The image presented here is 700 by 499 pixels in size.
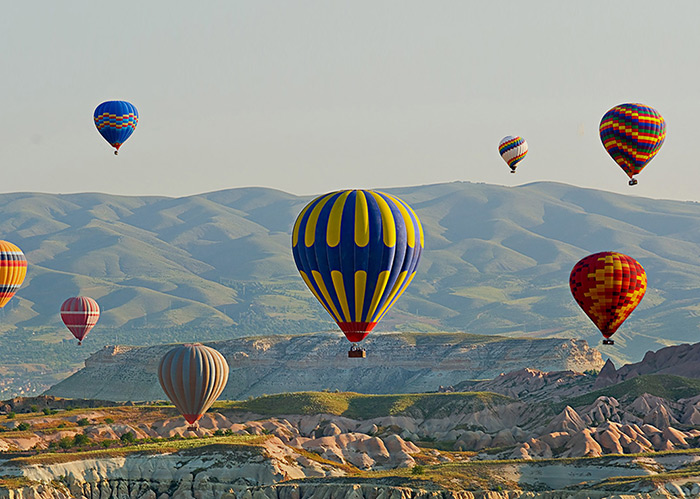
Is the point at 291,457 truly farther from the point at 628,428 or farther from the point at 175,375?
the point at 628,428

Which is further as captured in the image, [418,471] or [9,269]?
[9,269]

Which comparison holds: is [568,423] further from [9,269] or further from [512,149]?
[9,269]

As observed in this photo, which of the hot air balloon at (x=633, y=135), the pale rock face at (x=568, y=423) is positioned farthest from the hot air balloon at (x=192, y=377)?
the hot air balloon at (x=633, y=135)

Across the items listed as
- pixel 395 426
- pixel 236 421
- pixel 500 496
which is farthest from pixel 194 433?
pixel 500 496

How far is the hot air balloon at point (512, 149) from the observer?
554 ft

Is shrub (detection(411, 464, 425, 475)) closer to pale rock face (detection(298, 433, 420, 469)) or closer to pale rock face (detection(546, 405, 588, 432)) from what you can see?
pale rock face (detection(298, 433, 420, 469))

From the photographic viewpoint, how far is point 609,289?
123625 mm

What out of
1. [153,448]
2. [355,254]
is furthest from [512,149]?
[355,254]

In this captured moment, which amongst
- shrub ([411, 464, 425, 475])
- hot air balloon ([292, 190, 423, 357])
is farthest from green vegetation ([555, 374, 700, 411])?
hot air balloon ([292, 190, 423, 357])

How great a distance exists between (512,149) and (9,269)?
64.2m

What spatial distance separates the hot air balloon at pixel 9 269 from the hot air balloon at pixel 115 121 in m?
17.0

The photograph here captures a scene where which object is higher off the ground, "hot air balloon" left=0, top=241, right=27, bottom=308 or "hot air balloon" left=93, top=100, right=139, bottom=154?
"hot air balloon" left=93, top=100, right=139, bottom=154

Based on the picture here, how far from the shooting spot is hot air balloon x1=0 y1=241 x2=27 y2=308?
6117 inches

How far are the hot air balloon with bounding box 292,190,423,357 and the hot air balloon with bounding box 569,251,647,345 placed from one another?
95.8 ft
